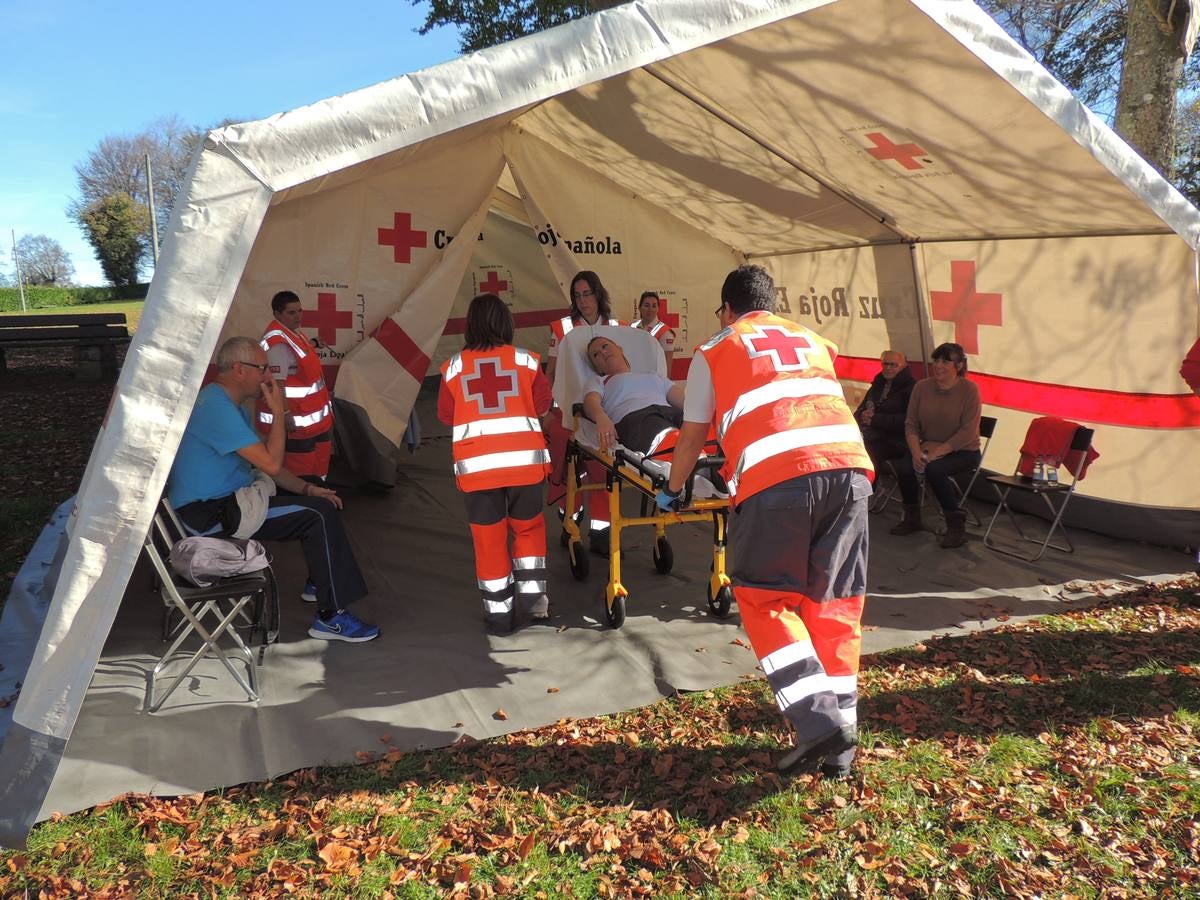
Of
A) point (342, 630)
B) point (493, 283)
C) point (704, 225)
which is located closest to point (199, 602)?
point (342, 630)

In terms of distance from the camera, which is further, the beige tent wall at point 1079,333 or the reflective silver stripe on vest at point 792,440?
the beige tent wall at point 1079,333

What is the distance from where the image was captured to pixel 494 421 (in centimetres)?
385

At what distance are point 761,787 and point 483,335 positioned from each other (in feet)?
7.15

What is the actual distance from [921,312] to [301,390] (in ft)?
14.1

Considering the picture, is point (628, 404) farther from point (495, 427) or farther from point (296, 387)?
point (296, 387)

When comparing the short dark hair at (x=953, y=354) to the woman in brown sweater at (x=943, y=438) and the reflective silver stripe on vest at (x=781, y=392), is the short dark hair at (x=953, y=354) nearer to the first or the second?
the woman in brown sweater at (x=943, y=438)

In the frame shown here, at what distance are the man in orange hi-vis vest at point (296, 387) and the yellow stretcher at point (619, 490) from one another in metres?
1.48

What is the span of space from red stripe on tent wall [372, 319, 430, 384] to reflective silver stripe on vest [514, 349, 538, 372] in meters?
2.54

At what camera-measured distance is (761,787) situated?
273 cm

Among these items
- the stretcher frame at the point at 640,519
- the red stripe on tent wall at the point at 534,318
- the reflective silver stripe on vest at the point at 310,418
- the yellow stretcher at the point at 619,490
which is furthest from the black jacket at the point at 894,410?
the red stripe on tent wall at the point at 534,318

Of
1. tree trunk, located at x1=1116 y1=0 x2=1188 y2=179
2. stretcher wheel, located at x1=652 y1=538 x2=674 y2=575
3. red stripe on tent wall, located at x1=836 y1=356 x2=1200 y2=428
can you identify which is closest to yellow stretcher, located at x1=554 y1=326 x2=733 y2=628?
stretcher wheel, located at x1=652 y1=538 x2=674 y2=575

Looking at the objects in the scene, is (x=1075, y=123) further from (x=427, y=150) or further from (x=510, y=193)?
(x=510, y=193)

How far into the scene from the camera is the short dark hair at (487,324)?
3871mm

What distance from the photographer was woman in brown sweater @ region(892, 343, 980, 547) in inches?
207
